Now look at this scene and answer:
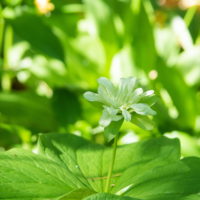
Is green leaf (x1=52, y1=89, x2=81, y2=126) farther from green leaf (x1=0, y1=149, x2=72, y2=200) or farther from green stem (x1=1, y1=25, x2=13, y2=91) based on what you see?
green leaf (x1=0, y1=149, x2=72, y2=200)

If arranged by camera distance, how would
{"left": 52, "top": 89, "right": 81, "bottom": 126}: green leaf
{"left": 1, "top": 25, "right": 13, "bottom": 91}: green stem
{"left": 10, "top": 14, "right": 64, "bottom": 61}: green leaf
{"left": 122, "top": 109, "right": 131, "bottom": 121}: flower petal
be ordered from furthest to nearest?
{"left": 1, "top": 25, "right": 13, "bottom": 91}: green stem, {"left": 52, "top": 89, "right": 81, "bottom": 126}: green leaf, {"left": 10, "top": 14, "right": 64, "bottom": 61}: green leaf, {"left": 122, "top": 109, "right": 131, "bottom": 121}: flower petal

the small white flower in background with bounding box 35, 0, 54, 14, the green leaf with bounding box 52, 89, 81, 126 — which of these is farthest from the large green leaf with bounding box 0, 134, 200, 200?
the small white flower in background with bounding box 35, 0, 54, 14

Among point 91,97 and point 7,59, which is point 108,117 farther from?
point 7,59

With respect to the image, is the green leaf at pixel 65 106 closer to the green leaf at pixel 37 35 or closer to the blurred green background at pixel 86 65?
the blurred green background at pixel 86 65

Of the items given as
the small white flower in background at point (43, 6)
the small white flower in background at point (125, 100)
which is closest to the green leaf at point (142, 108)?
the small white flower in background at point (125, 100)

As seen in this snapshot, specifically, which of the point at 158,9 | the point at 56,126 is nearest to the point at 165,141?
the point at 56,126

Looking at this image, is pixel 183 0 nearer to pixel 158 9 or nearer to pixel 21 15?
pixel 158 9

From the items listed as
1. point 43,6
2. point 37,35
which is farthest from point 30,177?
point 43,6
